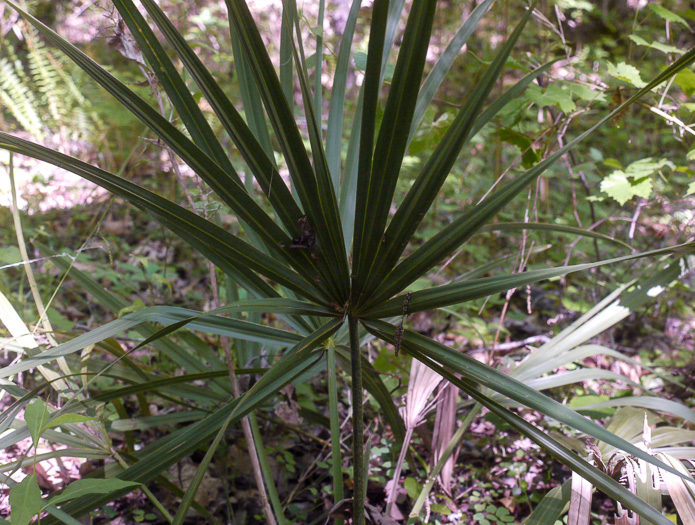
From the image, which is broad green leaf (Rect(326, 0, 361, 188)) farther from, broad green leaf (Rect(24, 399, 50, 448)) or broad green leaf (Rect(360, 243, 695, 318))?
broad green leaf (Rect(24, 399, 50, 448))

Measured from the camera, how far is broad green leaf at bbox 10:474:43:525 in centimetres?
67

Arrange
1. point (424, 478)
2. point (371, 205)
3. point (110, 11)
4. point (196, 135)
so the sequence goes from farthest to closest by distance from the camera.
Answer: point (424, 478) → point (110, 11) → point (196, 135) → point (371, 205)

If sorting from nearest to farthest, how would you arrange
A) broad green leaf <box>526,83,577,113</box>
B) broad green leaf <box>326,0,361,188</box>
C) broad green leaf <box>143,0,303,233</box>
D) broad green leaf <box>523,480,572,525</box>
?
broad green leaf <box>143,0,303,233</box>, broad green leaf <box>523,480,572,525</box>, broad green leaf <box>326,0,361,188</box>, broad green leaf <box>526,83,577,113</box>

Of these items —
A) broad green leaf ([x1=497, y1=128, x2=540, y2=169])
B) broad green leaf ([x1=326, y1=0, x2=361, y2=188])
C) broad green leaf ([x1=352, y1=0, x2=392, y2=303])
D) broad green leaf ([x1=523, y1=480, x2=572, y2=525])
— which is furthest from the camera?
broad green leaf ([x1=497, y1=128, x2=540, y2=169])

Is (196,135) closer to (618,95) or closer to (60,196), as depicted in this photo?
(618,95)

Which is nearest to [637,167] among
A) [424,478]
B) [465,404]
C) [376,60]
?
[465,404]

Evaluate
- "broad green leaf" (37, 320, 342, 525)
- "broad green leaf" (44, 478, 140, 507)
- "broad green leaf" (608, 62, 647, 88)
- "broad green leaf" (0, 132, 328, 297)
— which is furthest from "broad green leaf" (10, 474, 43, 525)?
"broad green leaf" (608, 62, 647, 88)

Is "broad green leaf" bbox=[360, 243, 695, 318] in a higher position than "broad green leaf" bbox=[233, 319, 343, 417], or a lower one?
higher

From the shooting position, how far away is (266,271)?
87 centimetres

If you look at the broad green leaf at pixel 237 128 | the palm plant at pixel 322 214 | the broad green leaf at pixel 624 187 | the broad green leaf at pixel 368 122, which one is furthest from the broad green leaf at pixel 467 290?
the broad green leaf at pixel 624 187

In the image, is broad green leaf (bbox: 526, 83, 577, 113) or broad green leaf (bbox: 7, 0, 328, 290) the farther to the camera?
broad green leaf (bbox: 526, 83, 577, 113)

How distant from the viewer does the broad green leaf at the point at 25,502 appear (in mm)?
675

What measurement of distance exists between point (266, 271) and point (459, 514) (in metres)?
0.97

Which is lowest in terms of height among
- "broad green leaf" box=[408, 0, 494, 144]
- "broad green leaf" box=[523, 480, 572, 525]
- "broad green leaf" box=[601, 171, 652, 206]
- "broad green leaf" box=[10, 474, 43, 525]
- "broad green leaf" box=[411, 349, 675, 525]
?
"broad green leaf" box=[523, 480, 572, 525]
